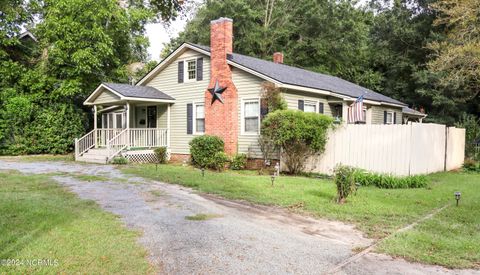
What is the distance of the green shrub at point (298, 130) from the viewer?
1252 centimetres

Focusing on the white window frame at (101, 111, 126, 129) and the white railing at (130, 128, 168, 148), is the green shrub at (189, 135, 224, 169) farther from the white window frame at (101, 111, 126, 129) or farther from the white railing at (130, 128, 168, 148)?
the white window frame at (101, 111, 126, 129)

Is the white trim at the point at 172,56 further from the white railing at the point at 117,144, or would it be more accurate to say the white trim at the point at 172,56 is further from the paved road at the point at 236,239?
the paved road at the point at 236,239

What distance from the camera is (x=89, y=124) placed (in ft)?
79.9

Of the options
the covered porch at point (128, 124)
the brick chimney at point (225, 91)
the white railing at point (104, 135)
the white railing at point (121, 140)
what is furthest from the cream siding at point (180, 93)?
the white railing at point (104, 135)

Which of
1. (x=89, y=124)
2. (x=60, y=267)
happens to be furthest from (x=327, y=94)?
(x=89, y=124)

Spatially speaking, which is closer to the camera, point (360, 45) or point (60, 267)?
point (60, 267)

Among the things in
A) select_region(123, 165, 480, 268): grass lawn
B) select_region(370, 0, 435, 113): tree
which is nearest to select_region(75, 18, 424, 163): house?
select_region(123, 165, 480, 268): grass lawn

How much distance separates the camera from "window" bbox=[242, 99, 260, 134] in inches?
596

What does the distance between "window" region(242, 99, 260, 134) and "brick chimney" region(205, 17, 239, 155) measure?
0.40 metres

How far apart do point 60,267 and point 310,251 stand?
3.12 meters

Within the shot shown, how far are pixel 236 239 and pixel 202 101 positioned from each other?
39.8ft

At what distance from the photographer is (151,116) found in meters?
19.9

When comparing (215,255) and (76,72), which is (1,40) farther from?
(215,255)

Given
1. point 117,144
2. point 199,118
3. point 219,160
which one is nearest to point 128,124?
point 117,144
